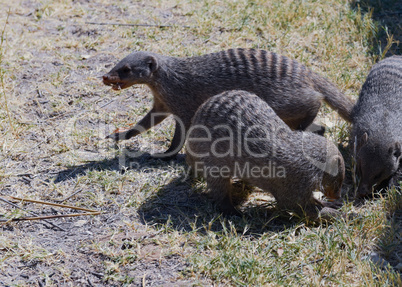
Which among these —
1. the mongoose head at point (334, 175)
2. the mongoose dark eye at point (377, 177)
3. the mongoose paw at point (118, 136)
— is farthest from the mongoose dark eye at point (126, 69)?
the mongoose dark eye at point (377, 177)

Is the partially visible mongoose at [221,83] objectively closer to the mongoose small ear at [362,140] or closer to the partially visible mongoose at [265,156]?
the mongoose small ear at [362,140]

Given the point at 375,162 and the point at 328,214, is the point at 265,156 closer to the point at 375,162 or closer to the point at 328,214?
the point at 328,214

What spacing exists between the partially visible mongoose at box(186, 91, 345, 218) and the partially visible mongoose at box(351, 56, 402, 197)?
0.47m

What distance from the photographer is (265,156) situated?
337cm

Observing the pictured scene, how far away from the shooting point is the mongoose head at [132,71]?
13.8ft

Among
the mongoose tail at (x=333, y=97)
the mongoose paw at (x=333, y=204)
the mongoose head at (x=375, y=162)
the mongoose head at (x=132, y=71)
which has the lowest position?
the mongoose paw at (x=333, y=204)

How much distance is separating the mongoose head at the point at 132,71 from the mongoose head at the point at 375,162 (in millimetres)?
1917

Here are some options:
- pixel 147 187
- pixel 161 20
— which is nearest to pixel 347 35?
pixel 161 20

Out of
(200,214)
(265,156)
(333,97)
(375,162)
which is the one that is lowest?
(200,214)

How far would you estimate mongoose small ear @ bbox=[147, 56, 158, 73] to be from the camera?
434 cm

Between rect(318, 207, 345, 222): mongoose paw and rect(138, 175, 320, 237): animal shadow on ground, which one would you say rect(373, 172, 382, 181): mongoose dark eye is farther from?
rect(138, 175, 320, 237): animal shadow on ground

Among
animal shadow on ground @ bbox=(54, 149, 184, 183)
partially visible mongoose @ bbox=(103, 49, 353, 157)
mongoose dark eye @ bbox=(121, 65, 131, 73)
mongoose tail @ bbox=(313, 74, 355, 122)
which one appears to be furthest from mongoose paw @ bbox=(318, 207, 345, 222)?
mongoose dark eye @ bbox=(121, 65, 131, 73)

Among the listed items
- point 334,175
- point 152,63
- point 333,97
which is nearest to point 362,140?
point 333,97

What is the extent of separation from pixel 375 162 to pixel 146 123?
2.01m
